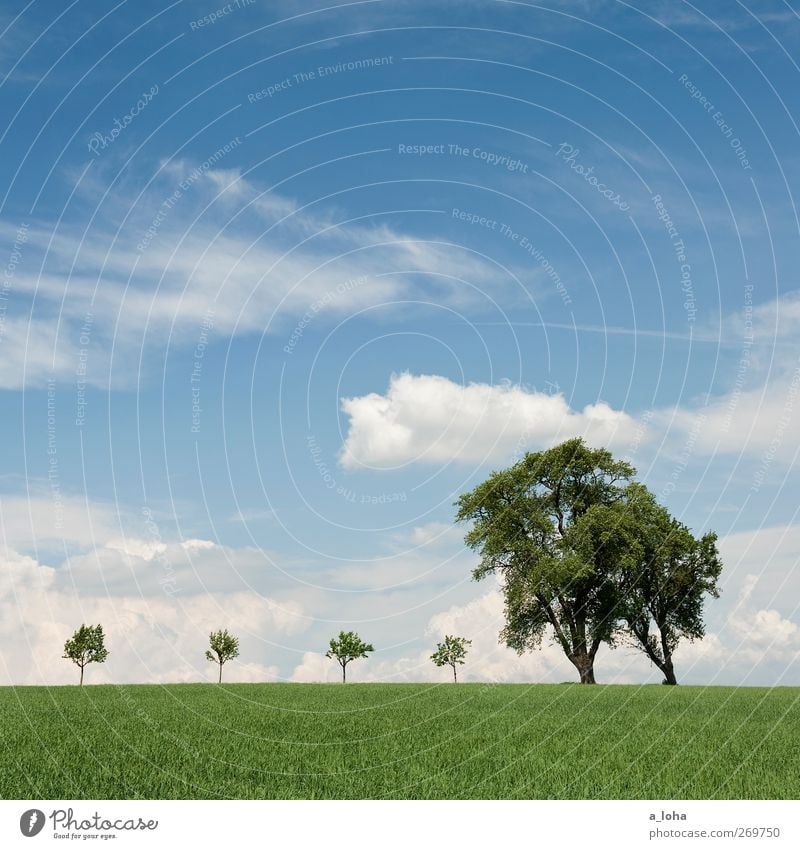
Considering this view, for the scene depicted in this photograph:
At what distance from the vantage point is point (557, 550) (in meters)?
46.3

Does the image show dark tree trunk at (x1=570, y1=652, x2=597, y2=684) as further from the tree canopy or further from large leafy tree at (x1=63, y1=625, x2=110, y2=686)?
large leafy tree at (x1=63, y1=625, x2=110, y2=686)

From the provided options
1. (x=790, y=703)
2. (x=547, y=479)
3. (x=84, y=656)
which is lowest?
(x=790, y=703)

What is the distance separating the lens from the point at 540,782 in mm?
12109

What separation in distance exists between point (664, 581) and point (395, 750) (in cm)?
4121

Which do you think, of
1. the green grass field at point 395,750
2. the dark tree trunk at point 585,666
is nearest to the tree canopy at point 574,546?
the dark tree trunk at point 585,666

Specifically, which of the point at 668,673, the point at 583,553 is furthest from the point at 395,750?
the point at 668,673

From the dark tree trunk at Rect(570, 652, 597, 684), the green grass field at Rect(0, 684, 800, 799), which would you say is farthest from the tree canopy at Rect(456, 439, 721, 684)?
the green grass field at Rect(0, 684, 800, 799)

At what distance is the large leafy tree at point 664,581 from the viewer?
4778cm

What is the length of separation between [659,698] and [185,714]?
19.4 m

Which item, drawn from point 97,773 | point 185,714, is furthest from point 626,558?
point 97,773

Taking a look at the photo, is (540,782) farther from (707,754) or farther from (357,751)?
(707,754)

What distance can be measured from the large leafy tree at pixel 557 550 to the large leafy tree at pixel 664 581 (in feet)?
4.60

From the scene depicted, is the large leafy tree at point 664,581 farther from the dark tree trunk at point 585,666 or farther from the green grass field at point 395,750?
the green grass field at point 395,750

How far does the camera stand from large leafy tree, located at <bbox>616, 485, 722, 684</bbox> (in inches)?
1881
